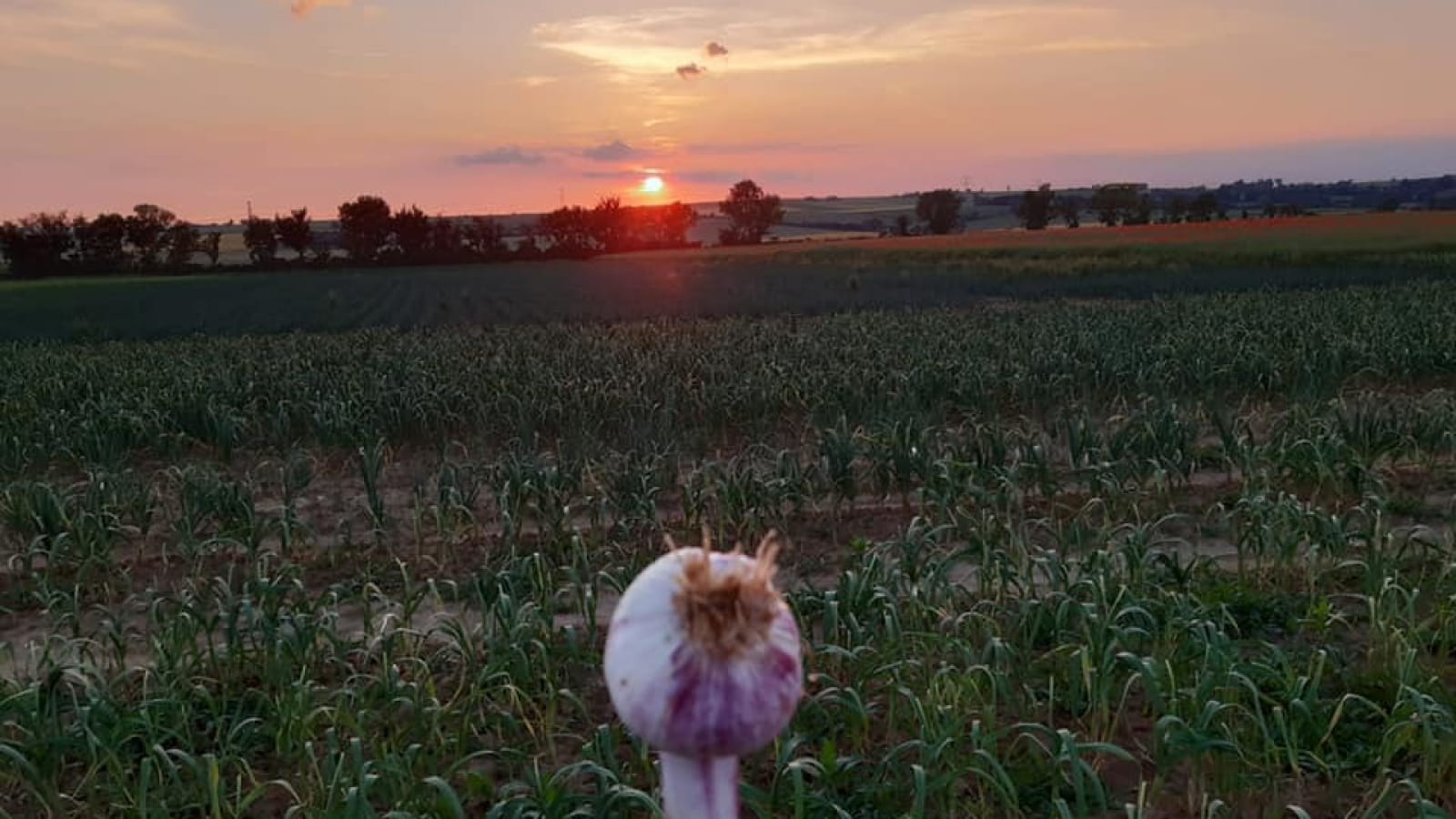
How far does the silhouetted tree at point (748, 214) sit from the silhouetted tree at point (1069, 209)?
3502 centimetres

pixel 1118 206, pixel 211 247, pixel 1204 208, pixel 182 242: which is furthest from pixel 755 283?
pixel 1118 206

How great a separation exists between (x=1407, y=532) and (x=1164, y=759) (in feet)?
12.2

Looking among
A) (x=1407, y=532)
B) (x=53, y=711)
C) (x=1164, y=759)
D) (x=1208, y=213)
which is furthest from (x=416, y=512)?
(x=1208, y=213)

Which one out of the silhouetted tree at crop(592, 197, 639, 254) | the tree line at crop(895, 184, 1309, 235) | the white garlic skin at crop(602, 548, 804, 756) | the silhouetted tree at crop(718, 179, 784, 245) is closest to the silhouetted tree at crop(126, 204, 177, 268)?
the silhouetted tree at crop(592, 197, 639, 254)

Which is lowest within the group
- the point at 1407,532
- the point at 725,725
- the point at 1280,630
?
the point at 1280,630

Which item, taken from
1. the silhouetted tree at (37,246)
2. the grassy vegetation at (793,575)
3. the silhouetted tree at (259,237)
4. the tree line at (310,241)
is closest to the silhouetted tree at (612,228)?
the tree line at (310,241)

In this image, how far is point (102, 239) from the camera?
277 ft

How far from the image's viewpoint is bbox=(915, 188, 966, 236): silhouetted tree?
131 m

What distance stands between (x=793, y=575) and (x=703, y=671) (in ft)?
24.5

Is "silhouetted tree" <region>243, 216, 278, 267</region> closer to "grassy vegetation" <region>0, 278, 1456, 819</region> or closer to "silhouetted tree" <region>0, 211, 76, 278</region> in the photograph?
"silhouetted tree" <region>0, 211, 76, 278</region>

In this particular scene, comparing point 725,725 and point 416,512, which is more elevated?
point 725,725

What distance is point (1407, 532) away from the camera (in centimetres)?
684

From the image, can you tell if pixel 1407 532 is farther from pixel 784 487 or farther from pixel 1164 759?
pixel 784 487

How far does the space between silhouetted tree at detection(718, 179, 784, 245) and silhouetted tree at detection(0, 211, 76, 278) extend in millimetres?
65691
